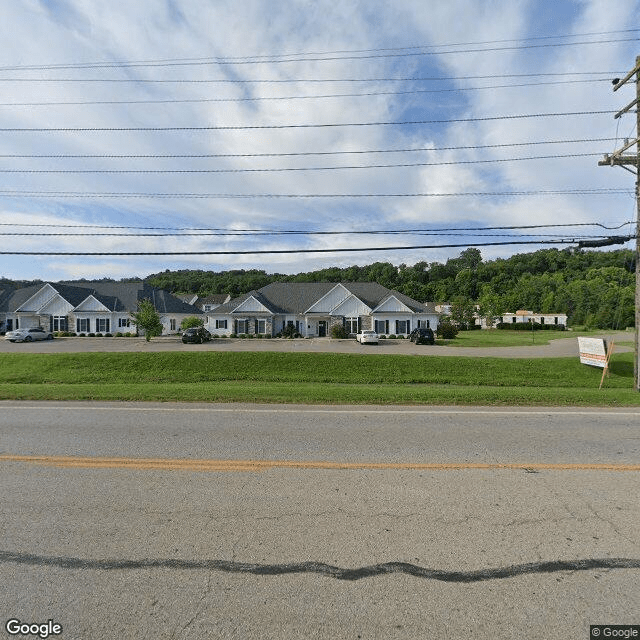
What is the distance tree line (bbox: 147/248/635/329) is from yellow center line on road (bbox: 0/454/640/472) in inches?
3089

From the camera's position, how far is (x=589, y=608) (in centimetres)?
291

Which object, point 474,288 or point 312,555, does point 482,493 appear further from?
point 474,288

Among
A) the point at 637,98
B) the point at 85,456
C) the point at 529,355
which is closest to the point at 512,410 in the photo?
the point at 85,456

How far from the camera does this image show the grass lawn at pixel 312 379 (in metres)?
11.2

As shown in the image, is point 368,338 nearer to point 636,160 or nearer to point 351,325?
point 351,325

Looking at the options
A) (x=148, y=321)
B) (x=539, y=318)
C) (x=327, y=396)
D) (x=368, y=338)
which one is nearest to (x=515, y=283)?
(x=539, y=318)

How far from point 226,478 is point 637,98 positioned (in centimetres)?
1729

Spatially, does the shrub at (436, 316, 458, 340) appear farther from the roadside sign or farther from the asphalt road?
the asphalt road

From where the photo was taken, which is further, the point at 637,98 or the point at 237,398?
the point at 637,98

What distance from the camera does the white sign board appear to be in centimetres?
1673

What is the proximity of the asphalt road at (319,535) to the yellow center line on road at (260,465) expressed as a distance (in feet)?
0.13

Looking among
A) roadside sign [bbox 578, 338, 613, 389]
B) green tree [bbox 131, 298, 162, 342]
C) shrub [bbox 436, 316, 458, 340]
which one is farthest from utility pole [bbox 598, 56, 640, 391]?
green tree [bbox 131, 298, 162, 342]

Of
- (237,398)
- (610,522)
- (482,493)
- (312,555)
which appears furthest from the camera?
(237,398)

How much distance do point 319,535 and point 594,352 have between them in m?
17.9
